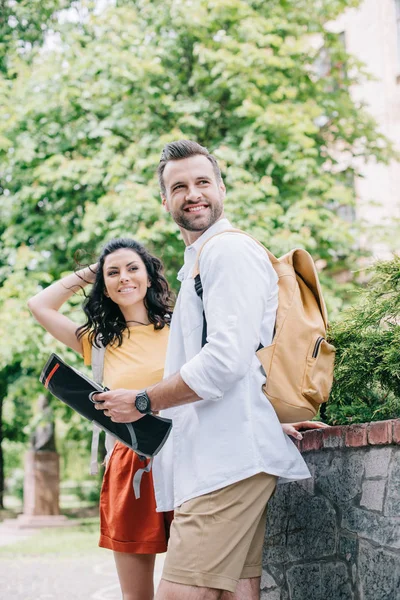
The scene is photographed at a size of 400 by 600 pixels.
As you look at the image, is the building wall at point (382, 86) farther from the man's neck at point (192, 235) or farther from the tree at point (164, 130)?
the man's neck at point (192, 235)

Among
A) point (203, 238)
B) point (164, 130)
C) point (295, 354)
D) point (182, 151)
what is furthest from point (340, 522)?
point (164, 130)

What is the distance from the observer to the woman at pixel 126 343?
3264 mm

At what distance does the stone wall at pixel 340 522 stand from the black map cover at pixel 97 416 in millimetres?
881

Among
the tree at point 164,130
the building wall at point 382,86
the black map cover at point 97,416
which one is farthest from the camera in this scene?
the building wall at point 382,86

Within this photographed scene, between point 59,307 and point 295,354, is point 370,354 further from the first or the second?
point 59,307

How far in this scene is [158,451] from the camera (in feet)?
8.50

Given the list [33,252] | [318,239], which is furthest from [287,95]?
[33,252]

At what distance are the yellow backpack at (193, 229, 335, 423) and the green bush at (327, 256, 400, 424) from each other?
670mm

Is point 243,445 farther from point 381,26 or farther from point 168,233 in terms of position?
point 381,26

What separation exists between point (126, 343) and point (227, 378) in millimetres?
1366

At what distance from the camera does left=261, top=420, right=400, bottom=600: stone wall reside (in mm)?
2844

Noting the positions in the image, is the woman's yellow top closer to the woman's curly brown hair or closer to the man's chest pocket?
the woman's curly brown hair

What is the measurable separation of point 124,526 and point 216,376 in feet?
4.26

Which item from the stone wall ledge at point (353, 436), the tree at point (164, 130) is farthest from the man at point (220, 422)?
the tree at point (164, 130)
